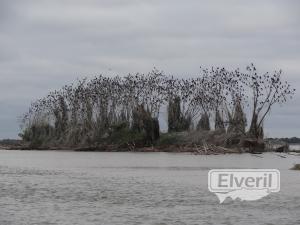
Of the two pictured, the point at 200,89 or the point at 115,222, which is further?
the point at 200,89

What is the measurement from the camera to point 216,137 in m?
117

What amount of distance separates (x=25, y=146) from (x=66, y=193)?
134165mm

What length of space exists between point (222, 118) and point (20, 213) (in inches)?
3795

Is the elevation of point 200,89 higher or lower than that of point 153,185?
higher

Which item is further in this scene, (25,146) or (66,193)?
(25,146)

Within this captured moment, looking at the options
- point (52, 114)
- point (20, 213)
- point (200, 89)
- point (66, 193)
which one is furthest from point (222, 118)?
point (20, 213)

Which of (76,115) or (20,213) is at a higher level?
(76,115)

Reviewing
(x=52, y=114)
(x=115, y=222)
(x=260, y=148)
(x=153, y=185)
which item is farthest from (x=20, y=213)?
(x=52, y=114)

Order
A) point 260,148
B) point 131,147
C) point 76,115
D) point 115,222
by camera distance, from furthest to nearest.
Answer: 1. point 76,115
2. point 131,147
3. point 260,148
4. point 115,222

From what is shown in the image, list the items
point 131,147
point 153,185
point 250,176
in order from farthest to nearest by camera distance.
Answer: point 131,147, point 153,185, point 250,176

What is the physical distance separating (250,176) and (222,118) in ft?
287

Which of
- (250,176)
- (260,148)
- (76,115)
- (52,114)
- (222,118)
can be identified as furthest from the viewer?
(52,114)

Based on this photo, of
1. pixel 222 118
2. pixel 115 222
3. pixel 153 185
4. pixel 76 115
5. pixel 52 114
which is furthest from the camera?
pixel 52 114

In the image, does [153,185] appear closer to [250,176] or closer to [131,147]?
[250,176]
